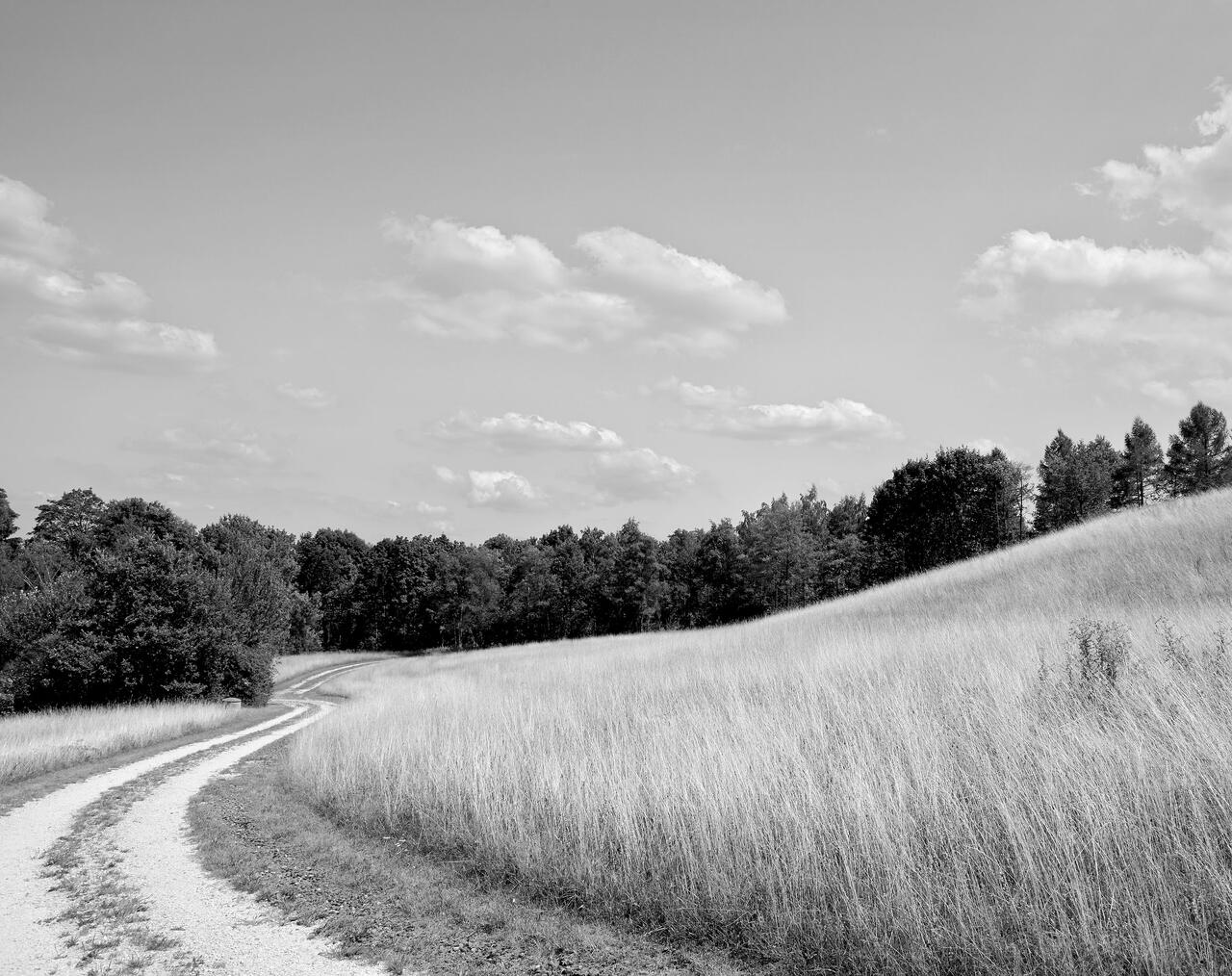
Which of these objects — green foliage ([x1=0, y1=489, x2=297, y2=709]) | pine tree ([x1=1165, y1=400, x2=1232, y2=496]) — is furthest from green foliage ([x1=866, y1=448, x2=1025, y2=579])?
green foliage ([x1=0, y1=489, x2=297, y2=709])

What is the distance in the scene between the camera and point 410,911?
7.41 metres

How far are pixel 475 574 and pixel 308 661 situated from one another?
21112mm

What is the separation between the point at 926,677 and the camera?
1184 centimetres

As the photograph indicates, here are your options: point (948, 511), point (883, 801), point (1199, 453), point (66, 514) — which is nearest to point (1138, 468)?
point (1199, 453)

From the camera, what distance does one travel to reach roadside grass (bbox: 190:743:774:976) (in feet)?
20.3

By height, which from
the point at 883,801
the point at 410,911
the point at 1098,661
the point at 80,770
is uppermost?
the point at 1098,661

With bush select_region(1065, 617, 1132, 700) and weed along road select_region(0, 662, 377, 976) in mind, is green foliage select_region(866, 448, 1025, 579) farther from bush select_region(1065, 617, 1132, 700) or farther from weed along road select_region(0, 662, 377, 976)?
weed along road select_region(0, 662, 377, 976)

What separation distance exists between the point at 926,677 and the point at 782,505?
177 ft

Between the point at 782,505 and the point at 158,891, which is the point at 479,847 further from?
the point at 782,505

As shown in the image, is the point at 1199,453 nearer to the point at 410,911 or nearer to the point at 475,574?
the point at 475,574

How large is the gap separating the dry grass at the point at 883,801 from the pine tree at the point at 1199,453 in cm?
7034

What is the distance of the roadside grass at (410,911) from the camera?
620cm

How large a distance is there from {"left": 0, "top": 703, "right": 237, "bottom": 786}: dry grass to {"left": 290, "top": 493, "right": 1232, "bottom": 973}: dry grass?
23.9 feet

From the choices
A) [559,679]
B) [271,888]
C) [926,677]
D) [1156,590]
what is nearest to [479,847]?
[271,888]
